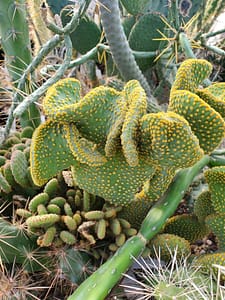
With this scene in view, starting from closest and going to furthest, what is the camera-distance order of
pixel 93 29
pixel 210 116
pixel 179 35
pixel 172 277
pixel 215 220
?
1. pixel 210 116
2. pixel 172 277
3. pixel 215 220
4. pixel 179 35
5. pixel 93 29

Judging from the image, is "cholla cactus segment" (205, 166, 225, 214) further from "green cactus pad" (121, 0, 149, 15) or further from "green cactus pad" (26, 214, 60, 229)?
"green cactus pad" (121, 0, 149, 15)

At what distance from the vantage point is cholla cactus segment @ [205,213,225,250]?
103cm

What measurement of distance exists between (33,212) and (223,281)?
18.6 inches

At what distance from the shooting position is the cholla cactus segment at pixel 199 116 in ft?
2.61

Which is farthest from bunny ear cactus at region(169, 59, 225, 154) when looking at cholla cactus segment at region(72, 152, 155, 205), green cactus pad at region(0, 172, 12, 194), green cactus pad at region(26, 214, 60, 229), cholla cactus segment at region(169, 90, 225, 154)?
green cactus pad at region(0, 172, 12, 194)

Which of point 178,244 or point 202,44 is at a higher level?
point 202,44

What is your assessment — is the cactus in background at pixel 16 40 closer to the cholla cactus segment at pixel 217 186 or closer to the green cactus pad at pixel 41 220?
the green cactus pad at pixel 41 220

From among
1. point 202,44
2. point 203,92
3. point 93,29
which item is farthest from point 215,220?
point 93,29

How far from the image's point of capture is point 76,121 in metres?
0.83

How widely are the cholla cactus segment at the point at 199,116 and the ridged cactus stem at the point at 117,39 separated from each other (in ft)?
1.17

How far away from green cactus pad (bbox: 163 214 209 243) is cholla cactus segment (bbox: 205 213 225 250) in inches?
2.4

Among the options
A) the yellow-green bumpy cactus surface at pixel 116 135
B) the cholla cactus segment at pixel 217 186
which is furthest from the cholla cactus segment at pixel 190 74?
the cholla cactus segment at pixel 217 186

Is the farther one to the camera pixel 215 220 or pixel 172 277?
pixel 215 220

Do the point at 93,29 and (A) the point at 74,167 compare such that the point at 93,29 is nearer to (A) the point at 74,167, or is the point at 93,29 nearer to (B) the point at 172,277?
(A) the point at 74,167
